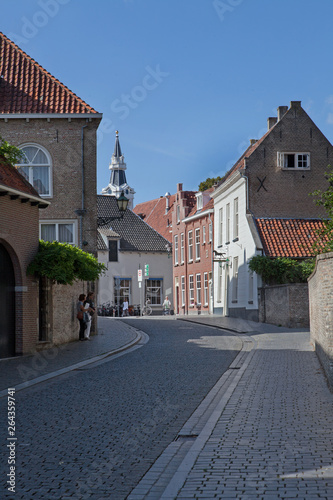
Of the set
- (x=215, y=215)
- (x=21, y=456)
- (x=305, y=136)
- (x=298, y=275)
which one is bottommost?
(x=21, y=456)

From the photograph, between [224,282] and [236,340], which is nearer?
[236,340]

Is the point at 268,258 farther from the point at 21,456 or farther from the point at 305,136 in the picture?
the point at 21,456

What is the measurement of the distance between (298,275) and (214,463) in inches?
1158

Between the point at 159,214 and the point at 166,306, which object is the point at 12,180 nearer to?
the point at 166,306

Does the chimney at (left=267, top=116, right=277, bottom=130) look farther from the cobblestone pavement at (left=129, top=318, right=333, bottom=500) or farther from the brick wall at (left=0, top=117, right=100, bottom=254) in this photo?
the cobblestone pavement at (left=129, top=318, right=333, bottom=500)

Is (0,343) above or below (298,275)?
below

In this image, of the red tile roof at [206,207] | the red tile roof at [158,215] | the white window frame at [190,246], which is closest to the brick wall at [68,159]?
the red tile roof at [206,207]

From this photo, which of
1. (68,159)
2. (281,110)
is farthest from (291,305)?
(281,110)

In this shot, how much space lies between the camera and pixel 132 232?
213 feet

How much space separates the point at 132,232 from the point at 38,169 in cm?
3667

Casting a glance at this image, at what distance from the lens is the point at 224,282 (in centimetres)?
4616

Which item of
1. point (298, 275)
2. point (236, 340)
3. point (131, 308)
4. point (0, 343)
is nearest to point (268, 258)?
point (298, 275)

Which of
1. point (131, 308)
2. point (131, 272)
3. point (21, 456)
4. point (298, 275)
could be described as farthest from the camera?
point (131, 272)

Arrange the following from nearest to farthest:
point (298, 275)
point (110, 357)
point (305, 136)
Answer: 1. point (110, 357)
2. point (298, 275)
3. point (305, 136)
